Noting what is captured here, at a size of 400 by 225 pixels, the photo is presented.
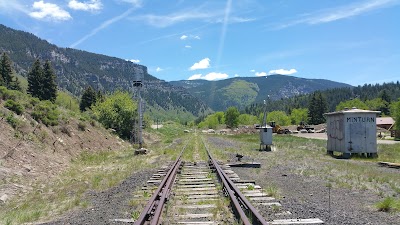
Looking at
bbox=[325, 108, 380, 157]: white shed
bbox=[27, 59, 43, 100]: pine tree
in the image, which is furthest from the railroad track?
bbox=[27, 59, 43, 100]: pine tree

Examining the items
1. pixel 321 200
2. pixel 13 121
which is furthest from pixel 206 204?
pixel 13 121

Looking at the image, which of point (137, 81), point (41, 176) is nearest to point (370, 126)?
point (137, 81)

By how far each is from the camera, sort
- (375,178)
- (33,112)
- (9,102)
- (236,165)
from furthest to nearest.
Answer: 1. (33,112)
2. (9,102)
3. (236,165)
4. (375,178)

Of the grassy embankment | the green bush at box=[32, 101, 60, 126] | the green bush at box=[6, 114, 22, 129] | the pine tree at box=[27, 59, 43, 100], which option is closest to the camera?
the grassy embankment

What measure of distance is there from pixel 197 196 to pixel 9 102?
14702mm

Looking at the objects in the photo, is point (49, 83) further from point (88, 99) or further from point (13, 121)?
point (13, 121)

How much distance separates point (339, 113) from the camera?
23422 millimetres

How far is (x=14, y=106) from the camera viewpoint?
19547 mm

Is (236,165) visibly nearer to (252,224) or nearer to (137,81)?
(252,224)

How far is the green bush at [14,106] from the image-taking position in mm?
19312

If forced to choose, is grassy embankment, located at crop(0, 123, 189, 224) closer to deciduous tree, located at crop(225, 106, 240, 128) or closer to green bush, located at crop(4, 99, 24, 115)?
green bush, located at crop(4, 99, 24, 115)

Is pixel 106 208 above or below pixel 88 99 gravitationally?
below

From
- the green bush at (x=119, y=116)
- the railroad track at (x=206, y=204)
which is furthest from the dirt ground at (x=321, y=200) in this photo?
the green bush at (x=119, y=116)

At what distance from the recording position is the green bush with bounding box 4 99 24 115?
63.4 ft
